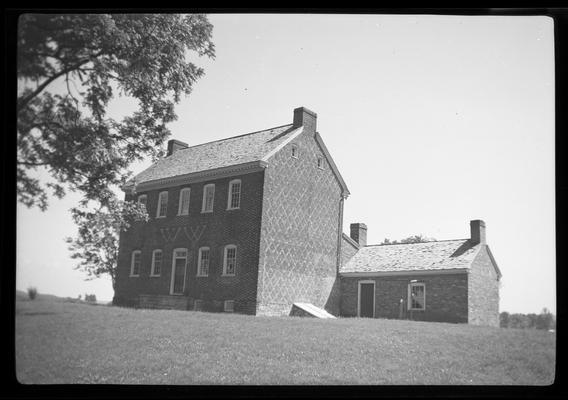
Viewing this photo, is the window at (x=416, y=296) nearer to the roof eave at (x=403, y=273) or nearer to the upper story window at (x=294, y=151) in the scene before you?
the roof eave at (x=403, y=273)

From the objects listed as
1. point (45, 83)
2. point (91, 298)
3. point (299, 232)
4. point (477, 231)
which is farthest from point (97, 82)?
point (477, 231)

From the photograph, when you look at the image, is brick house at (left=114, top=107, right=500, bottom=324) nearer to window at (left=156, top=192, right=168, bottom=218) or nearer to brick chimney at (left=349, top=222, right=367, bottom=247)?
window at (left=156, top=192, right=168, bottom=218)

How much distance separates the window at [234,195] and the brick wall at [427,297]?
6.94 meters

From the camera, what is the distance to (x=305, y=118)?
65.2ft

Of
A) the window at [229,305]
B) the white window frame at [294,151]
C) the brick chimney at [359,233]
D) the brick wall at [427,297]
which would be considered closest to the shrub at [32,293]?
the window at [229,305]

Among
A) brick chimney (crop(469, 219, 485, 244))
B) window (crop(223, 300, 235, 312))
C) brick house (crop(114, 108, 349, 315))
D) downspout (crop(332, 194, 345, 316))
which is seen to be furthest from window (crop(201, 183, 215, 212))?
brick chimney (crop(469, 219, 485, 244))

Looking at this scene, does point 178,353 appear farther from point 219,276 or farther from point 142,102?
point 219,276

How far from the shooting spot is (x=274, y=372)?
8664 mm

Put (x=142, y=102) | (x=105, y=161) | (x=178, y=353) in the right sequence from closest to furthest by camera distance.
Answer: (x=178, y=353) < (x=105, y=161) < (x=142, y=102)

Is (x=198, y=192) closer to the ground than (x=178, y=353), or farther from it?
farther from it

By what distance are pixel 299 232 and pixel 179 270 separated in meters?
4.67
